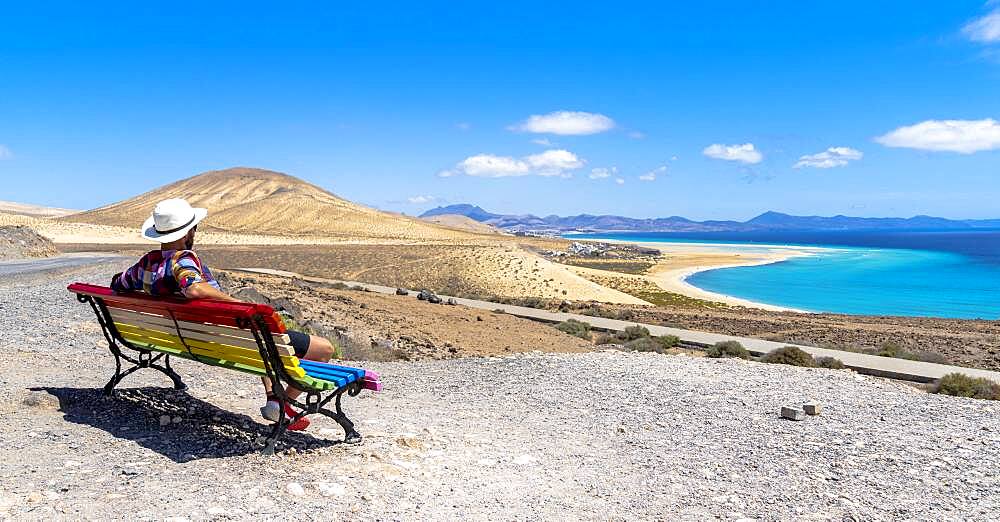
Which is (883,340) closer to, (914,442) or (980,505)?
(914,442)

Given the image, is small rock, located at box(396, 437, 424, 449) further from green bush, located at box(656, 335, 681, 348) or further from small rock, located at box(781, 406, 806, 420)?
green bush, located at box(656, 335, 681, 348)

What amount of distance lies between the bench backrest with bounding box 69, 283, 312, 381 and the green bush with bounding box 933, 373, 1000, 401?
429 inches

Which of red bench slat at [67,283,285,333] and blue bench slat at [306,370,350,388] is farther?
blue bench slat at [306,370,350,388]

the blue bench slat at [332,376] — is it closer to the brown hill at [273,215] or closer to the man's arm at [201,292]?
the man's arm at [201,292]

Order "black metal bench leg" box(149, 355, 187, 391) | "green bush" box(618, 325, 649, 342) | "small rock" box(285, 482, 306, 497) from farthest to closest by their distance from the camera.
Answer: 1. "green bush" box(618, 325, 649, 342)
2. "black metal bench leg" box(149, 355, 187, 391)
3. "small rock" box(285, 482, 306, 497)

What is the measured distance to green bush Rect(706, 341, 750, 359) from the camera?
15883 mm

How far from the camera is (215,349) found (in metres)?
5.04

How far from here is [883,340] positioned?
22359mm

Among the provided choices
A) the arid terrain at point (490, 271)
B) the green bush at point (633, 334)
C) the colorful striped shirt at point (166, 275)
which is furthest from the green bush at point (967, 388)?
the colorful striped shirt at point (166, 275)

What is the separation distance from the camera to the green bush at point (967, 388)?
11055mm

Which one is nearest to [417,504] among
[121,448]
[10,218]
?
[121,448]

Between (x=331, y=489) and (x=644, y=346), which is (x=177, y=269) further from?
(x=644, y=346)

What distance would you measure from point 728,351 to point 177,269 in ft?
45.3

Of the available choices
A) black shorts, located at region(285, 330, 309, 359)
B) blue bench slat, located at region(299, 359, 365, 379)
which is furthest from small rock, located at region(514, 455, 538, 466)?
black shorts, located at region(285, 330, 309, 359)
